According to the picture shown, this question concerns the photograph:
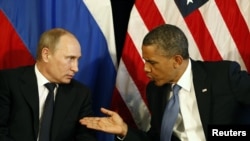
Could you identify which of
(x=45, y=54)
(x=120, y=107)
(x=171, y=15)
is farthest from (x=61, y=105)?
(x=171, y=15)

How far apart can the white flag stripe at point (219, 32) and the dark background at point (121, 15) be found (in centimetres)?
43

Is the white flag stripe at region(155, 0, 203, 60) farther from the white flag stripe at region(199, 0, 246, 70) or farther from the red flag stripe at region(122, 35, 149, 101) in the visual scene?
the red flag stripe at region(122, 35, 149, 101)

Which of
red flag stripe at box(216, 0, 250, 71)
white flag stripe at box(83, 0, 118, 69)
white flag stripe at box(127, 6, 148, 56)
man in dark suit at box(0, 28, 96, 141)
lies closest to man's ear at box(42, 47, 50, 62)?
man in dark suit at box(0, 28, 96, 141)

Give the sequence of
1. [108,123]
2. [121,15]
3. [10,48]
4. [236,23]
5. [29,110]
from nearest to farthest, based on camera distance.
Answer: [108,123], [29,110], [10,48], [236,23], [121,15]

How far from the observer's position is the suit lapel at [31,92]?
1.95 meters

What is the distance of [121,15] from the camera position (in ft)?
8.11

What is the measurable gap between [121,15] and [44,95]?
0.73 meters

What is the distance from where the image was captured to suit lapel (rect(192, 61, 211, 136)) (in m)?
1.94

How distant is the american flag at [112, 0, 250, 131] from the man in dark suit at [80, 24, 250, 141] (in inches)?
12.6

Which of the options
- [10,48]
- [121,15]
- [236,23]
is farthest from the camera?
[121,15]

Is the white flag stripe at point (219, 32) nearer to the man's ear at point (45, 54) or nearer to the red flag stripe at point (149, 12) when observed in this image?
the red flag stripe at point (149, 12)

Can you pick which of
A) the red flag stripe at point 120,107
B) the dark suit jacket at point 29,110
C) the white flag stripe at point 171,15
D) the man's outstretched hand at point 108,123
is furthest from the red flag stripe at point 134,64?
the man's outstretched hand at point 108,123

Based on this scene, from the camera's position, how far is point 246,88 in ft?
6.20

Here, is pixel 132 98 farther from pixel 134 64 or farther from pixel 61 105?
pixel 61 105
